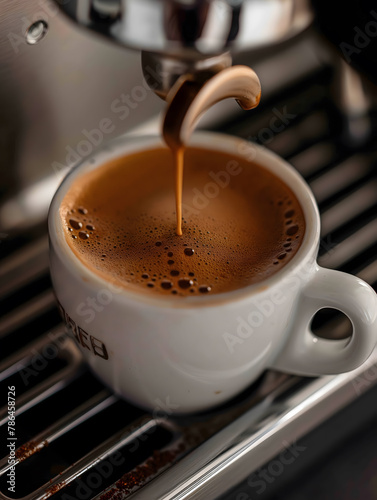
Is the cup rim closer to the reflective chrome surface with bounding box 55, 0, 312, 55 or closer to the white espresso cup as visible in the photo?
the white espresso cup

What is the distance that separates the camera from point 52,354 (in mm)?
539

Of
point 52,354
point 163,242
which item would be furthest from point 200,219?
point 52,354

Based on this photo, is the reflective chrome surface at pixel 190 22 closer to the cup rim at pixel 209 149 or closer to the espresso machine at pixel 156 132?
the espresso machine at pixel 156 132

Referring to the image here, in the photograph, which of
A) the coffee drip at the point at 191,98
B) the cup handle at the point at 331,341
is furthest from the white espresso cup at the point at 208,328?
the coffee drip at the point at 191,98

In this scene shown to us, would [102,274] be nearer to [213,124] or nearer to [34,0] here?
[34,0]

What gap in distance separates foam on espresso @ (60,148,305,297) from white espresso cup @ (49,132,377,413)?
0.01m

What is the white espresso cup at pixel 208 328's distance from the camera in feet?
1.43

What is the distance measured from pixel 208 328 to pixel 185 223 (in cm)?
11

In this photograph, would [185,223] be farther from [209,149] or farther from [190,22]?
[190,22]

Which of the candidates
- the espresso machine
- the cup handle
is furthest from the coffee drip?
the cup handle

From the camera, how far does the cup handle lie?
1.51ft

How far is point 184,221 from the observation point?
52cm

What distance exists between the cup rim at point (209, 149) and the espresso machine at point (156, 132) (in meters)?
0.09

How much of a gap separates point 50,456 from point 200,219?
0.21 meters
